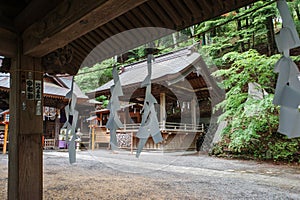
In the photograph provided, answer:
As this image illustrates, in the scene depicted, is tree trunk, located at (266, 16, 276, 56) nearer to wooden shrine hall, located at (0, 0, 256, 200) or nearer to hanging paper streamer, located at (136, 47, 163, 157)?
hanging paper streamer, located at (136, 47, 163, 157)

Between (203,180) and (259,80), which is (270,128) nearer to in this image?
(259,80)

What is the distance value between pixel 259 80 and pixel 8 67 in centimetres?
625

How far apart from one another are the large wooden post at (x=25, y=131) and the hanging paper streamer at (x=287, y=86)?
1639mm

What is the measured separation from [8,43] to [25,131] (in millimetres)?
651

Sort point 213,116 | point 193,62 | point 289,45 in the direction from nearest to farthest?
point 289,45, point 193,62, point 213,116

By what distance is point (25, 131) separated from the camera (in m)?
1.75

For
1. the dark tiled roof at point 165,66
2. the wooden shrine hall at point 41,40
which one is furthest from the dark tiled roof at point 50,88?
the wooden shrine hall at point 41,40

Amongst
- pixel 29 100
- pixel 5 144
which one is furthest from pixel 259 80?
pixel 5 144

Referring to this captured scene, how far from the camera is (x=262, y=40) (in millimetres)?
11859

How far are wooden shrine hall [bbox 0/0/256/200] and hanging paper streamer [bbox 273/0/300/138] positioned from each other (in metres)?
0.37

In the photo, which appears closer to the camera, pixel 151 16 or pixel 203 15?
pixel 203 15

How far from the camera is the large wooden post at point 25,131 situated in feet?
5.56

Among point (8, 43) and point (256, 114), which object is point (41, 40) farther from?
point (256, 114)

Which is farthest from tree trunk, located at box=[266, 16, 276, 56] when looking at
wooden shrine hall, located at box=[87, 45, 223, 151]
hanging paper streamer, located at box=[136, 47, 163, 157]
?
hanging paper streamer, located at box=[136, 47, 163, 157]
